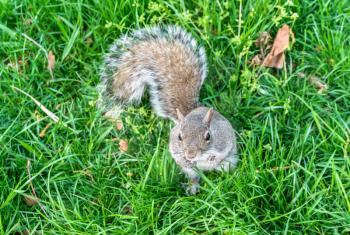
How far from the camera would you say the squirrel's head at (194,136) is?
2064 mm

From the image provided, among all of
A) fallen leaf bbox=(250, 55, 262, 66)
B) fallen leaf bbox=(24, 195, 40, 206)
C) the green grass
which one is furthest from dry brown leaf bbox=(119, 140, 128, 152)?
fallen leaf bbox=(250, 55, 262, 66)

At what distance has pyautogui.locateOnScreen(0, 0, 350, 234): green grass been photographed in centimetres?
223

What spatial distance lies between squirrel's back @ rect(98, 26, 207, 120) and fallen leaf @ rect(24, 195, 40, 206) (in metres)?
0.51

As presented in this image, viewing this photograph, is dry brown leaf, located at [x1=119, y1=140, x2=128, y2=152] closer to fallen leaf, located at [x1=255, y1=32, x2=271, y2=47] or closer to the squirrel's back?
the squirrel's back

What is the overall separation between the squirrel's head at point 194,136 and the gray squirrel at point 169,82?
0.13 ft

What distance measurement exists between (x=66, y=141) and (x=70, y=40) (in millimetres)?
520

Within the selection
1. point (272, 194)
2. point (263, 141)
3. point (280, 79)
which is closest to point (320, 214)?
point (272, 194)

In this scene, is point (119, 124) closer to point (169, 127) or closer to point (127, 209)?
A: point (169, 127)

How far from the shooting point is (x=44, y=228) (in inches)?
91.2

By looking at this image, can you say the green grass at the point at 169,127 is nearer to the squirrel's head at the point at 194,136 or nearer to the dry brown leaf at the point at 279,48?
the dry brown leaf at the point at 279,48

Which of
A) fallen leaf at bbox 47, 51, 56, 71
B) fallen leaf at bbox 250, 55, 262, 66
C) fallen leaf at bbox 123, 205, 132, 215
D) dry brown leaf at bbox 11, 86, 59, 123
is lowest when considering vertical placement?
fallen leaf at bbox 123, 205, 132, 215

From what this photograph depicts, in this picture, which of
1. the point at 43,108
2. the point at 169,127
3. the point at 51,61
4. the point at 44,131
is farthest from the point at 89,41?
the point at 169,127

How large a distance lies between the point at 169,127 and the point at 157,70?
0.27 m

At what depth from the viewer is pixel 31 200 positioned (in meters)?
2.38
